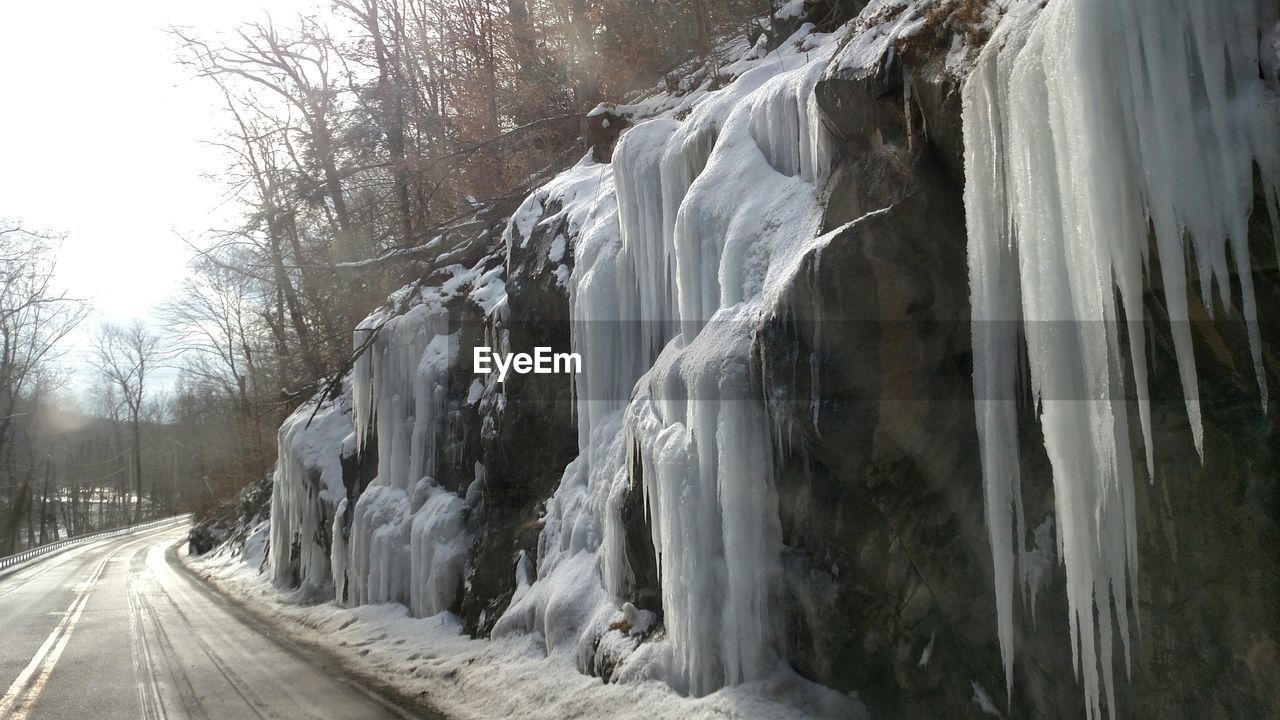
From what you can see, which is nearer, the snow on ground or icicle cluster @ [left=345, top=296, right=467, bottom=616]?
the snow on ground

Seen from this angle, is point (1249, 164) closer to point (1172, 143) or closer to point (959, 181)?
point (1172, 143)

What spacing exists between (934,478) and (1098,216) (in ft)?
6.14

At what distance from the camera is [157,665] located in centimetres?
866

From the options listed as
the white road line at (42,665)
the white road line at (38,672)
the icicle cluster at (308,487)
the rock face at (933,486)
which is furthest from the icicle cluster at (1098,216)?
the icicle cluster at (308,487)

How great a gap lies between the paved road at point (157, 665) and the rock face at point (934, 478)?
12.3 ft

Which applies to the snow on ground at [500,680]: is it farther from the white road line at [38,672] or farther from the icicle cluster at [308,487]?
the white road line at [38,672]

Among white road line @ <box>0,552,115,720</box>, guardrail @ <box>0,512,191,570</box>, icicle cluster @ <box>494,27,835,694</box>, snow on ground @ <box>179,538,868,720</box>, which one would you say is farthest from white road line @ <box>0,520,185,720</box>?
guardrail @ <box>0,512,191,570</box>

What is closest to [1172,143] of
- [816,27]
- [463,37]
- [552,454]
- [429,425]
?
[816,27]

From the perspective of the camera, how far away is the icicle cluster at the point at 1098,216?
3.36m

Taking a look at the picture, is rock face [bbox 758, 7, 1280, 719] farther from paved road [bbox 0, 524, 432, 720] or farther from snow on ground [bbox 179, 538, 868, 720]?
paved road [bbox 0, 524, 432, 720]

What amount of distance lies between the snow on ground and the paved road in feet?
1.63

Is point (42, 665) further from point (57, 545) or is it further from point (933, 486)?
point (57, 545)

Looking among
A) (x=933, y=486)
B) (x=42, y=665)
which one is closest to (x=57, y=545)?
(x=42, y=665)

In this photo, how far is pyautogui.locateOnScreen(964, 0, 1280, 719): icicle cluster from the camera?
336 cm
